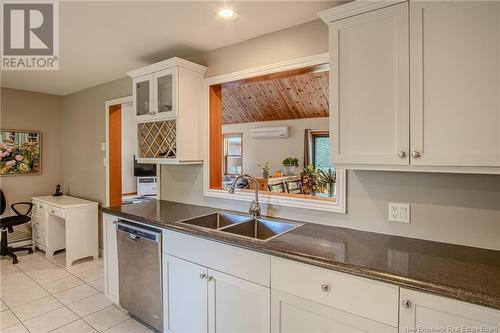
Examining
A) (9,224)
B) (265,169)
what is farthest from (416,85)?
(265,169)

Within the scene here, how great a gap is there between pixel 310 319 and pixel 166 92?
6.77 ft

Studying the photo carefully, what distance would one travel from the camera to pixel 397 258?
4.71 feet

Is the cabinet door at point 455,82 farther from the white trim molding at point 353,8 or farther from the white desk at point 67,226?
the white desk at point 67,226

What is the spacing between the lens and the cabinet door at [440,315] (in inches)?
42.9

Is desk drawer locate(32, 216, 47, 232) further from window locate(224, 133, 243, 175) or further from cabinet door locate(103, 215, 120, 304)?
window locate(224, 133, 243, 175)

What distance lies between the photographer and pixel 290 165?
727cm

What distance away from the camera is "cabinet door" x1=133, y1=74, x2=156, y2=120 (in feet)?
8.72

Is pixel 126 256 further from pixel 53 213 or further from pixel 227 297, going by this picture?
pixel 53 213

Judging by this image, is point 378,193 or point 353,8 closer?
point 353,8

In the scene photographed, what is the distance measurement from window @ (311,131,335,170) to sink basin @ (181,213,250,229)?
5.14 metres

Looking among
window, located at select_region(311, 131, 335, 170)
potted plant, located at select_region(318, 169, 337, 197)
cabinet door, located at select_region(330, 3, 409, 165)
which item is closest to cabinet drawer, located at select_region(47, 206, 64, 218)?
cabinet door, located at select_region(330, 3, 409, 165)

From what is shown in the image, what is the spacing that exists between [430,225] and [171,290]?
67.7 inches

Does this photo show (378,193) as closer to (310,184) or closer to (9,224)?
(310,184)

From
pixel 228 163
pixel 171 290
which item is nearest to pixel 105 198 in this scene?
pixel 171 290
